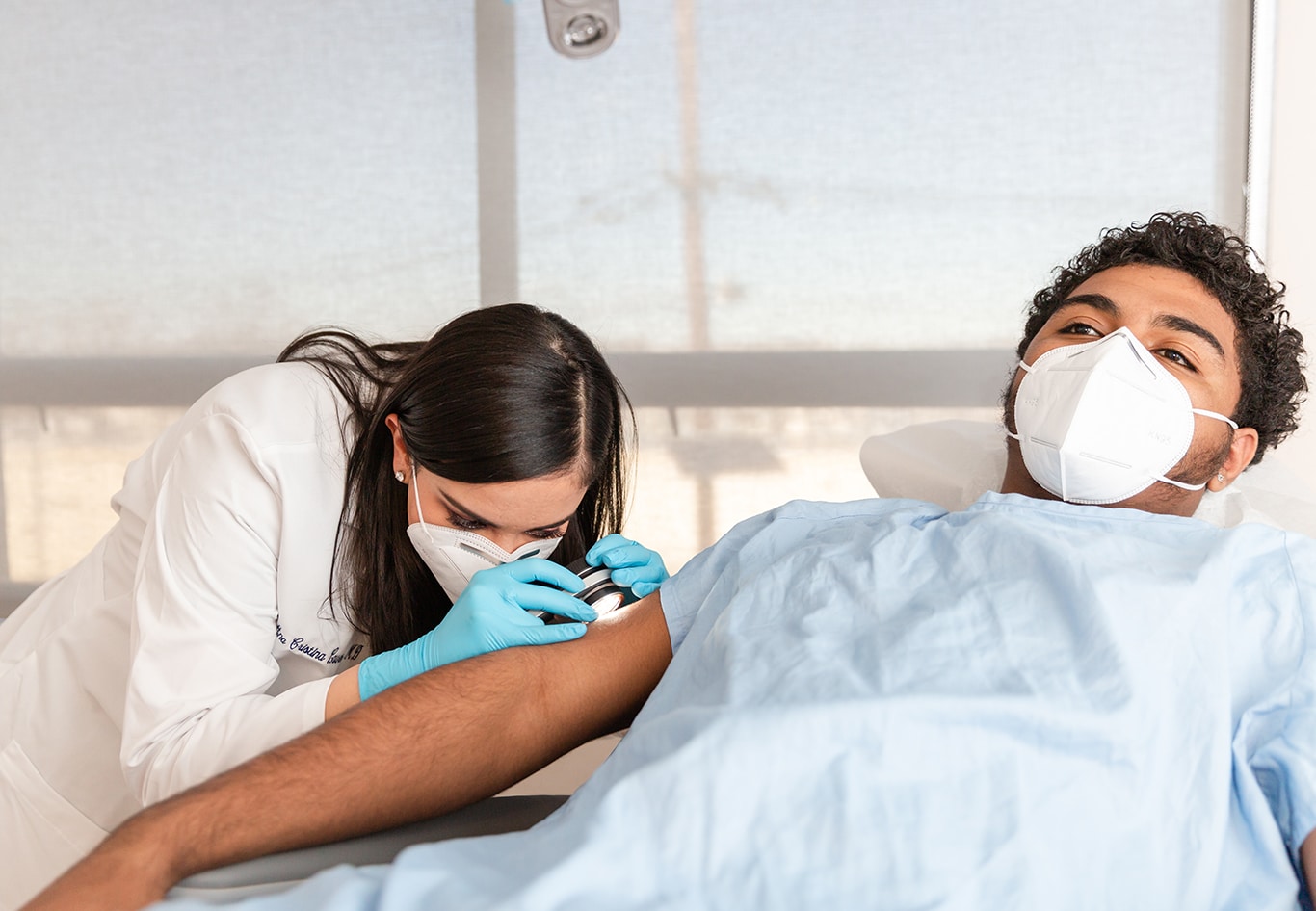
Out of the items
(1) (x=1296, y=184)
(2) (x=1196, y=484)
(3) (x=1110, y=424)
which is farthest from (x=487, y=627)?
(1) (x=1296, y=184)

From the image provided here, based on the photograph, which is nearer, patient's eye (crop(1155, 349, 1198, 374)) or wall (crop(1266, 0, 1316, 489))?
patient's eye (crop(1155, 349, 1198, 374))

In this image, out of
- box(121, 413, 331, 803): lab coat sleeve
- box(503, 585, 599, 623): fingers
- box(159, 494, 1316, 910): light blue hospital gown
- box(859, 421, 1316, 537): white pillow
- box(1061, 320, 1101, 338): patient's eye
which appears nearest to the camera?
box(159, 494, 1316, 910): light blue hospital gown

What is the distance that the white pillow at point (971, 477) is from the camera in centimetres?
152

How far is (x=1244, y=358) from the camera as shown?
1.40m

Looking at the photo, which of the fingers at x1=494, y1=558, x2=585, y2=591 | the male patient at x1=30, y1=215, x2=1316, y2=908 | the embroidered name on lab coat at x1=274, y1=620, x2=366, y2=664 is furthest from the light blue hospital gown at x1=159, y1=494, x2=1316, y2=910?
the embroidered name on lab coat at x1=274, y1=620, x2=366, y2=664

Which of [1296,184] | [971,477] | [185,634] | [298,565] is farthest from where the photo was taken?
[1296,184]

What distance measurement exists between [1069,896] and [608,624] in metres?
0.60

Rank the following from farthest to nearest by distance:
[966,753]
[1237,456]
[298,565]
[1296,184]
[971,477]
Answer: [1296,184]
[971,477]
[1237,456]
[298,565]
[966,753]

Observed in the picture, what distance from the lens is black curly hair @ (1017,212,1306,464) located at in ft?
4.65

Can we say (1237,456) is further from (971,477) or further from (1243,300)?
(971,477)

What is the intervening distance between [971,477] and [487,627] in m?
0.84

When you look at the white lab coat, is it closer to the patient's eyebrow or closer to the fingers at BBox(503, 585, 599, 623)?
the fingers at BBox(503, 585, 599, 623)

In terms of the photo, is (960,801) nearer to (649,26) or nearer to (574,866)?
(574,866)

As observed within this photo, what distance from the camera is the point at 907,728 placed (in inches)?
37.3
